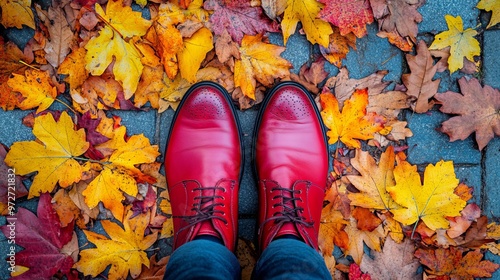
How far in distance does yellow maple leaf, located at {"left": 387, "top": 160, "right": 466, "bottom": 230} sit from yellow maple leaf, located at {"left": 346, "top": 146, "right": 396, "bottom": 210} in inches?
1.0

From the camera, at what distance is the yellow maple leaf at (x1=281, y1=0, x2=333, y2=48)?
1.38 meters

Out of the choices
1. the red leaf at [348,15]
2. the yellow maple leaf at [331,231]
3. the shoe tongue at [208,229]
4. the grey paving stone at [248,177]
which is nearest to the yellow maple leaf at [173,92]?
the grey paving stone at [248,177]

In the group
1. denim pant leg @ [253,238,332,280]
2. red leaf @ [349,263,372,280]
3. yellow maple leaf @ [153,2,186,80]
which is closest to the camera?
denim pant leg @ [253,238,332,280]

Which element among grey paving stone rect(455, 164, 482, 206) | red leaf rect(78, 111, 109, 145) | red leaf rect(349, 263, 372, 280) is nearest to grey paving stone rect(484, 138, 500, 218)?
grey paving stone rect(455, 164, 482, 206)

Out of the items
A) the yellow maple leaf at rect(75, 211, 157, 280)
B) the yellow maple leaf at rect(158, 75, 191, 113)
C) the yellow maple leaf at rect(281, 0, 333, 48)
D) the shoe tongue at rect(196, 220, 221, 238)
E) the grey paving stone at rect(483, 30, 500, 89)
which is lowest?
the yellow maple leaf at rect(75, 211, 157, 280)

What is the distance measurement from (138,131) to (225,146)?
347mm

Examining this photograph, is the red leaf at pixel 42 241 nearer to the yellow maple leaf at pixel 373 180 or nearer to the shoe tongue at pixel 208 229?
the shoe tongue at pixel 208 229

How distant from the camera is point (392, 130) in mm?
1479

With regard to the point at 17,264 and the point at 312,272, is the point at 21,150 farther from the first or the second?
the point at 312,272

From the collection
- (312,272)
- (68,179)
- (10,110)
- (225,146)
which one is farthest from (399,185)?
(10,110)

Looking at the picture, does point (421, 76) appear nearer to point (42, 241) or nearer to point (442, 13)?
point (442, 13)

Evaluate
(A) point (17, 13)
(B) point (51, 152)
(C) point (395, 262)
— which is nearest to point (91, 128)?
(B) point (51, 152)

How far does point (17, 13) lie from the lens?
1413 mm

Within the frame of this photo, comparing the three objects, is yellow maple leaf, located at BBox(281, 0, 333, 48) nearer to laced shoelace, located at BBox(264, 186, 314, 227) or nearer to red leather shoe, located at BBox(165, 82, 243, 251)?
red leather shoe, located at BBox(165, 82, 243, 251)
